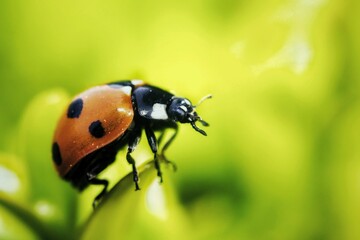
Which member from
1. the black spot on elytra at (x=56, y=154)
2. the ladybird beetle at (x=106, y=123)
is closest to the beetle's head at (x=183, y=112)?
the ladybird beetle at (x=106, y=123)

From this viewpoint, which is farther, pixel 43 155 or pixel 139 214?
pixel 43 155

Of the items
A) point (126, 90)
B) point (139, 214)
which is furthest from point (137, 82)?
point (139, 214)

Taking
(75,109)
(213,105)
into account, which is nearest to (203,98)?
(213,105)

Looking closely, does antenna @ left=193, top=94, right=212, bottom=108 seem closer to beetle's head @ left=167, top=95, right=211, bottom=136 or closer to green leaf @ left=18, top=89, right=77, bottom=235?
beetle's head @ left=167, top=95, right=211, bottom=136

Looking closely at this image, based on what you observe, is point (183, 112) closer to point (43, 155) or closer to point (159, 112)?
point (159, 112)

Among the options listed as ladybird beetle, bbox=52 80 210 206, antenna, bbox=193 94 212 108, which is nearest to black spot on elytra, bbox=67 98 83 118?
ladybird beetle, bbox=52 80 210 206

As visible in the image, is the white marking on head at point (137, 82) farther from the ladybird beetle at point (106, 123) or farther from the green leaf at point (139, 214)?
the green leaf at point (139, 214)

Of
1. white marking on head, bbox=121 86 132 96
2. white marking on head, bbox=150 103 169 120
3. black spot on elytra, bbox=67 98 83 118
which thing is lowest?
white marking on head, bbox=150 103 169 120

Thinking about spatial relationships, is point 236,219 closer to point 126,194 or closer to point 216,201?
point 216,201
